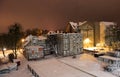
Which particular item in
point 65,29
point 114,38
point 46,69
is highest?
point 65,29

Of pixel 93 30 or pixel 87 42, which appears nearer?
pixel 87 42

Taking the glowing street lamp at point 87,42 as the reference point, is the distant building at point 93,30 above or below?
above

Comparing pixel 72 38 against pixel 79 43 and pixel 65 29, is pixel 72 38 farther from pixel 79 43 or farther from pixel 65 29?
pixel 65 29

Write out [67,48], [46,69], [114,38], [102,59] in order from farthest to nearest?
[114,38] → [67,48] → [102,59] → [46,69]

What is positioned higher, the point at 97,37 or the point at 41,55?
the point at 97,37

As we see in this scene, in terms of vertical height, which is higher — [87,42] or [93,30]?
[93,30]

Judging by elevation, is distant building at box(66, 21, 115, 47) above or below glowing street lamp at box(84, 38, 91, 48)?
above

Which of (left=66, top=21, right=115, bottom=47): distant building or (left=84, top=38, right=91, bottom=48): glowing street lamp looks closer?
(left=84, top=38, right=91, bottom=48): glowing street lamp

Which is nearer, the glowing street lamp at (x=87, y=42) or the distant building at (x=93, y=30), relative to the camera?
the glowing street lamp at (x=87, y=42)

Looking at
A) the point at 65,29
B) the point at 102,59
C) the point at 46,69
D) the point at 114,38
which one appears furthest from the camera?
the point at 65,29

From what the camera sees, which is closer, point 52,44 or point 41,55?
point 41,55

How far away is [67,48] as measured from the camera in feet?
69.1

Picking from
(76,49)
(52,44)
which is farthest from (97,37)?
(52,44)

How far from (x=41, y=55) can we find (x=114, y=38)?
548 inches
